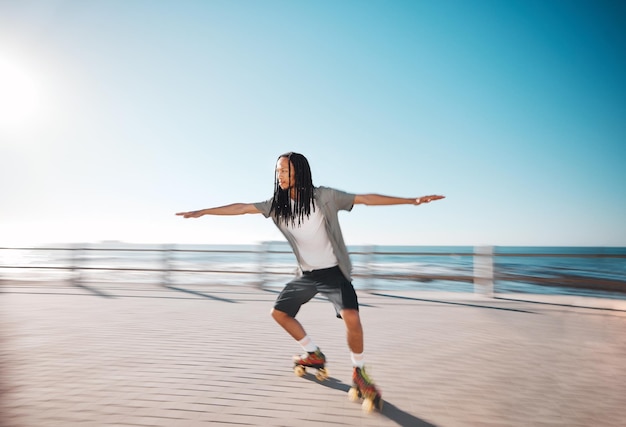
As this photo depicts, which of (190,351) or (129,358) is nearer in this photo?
(129,358)

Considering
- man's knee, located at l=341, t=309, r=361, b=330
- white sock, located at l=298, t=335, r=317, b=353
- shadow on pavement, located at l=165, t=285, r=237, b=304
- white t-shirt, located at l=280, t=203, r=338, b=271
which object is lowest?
shadow on pavement, located at l=165, t=285, r=237, b=304

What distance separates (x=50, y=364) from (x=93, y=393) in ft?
3.56

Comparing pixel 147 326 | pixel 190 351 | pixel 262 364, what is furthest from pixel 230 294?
pixel 262 364

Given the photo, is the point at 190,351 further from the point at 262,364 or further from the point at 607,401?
the point at 607,401

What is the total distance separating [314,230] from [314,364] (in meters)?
1.20

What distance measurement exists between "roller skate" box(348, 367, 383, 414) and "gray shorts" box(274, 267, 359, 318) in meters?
0.47

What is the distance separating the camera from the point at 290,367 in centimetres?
394

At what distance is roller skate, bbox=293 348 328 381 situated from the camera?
3617 millimetres

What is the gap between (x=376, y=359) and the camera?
429cm

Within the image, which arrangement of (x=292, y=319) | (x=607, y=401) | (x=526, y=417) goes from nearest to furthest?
1. (x=526, y=417)
2. (x=607, y=401)
3. (x=292, y=319)

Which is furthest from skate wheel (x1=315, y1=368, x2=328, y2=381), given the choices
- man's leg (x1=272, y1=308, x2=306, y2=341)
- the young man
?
the young man

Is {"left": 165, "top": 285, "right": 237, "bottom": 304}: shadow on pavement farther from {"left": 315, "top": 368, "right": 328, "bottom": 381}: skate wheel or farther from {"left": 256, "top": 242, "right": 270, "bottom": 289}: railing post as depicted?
{"left": 315, "top": 368, "right": 328, "bottom": 381}: skate wheel

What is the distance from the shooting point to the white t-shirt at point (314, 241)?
3363 mm

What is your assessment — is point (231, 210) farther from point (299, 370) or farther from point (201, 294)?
point (201, 294)
